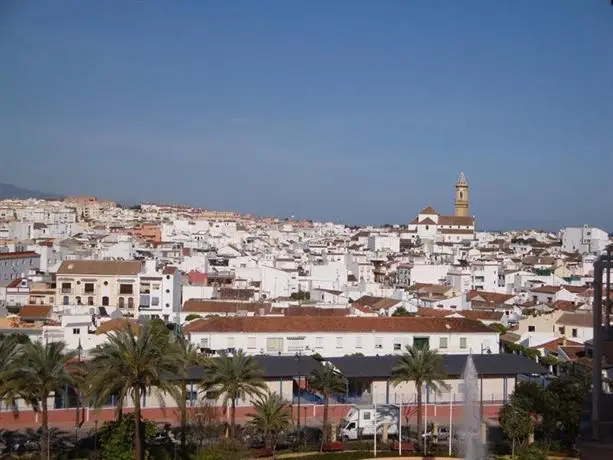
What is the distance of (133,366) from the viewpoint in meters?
12.4

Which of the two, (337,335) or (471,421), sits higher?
(337,335)

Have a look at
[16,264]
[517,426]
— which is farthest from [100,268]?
[517,426]

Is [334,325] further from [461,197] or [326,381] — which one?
[461,197]

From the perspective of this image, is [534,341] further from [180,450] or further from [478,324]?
[180,450]

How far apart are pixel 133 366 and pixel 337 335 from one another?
13791 mm

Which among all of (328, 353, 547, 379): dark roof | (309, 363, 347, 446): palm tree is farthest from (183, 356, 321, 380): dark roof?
(309, 363, 347, 446): palm tree

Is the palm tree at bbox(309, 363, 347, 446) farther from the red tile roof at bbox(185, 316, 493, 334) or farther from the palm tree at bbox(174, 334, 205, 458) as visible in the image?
the red tile roof at bbox(185, 316, 493, 334)

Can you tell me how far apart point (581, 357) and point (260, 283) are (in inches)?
848

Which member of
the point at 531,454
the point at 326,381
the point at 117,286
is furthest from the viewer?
the point at 117,286

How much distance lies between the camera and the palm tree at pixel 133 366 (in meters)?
12.4

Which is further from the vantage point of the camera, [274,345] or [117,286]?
[117,286]

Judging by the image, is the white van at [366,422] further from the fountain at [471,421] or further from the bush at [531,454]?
the bush at [531,454]

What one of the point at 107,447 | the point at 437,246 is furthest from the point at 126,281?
the point at 437,246

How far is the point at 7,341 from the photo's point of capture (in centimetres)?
1457
